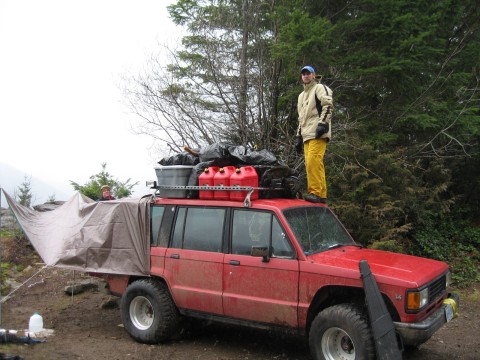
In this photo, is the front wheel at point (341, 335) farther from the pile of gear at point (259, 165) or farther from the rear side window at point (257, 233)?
the pile of gear at point (259, 165)

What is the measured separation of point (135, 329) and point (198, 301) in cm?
112

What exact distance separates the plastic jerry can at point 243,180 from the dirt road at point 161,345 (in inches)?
77.6

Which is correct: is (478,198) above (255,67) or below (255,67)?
below

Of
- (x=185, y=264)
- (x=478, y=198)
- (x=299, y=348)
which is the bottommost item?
(x=299, y=348)

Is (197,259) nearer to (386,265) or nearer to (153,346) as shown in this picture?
(153,346)

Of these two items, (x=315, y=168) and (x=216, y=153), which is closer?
(x=216, y=153)

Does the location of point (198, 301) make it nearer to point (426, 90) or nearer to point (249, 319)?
point (249, 319)

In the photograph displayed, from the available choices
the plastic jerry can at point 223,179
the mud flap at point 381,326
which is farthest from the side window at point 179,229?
the mud flap at point 381,326

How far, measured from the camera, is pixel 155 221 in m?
6.25

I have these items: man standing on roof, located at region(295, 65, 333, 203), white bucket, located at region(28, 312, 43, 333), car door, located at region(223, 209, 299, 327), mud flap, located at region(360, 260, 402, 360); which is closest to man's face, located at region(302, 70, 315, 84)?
man standing on roof, located at region(295, 65, 333, 203)

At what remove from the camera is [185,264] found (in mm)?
5750

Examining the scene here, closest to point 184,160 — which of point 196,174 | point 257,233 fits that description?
point 196,174

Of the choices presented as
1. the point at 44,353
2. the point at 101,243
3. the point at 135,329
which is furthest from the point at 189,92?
the point at 44,353

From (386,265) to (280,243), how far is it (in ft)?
3.82
